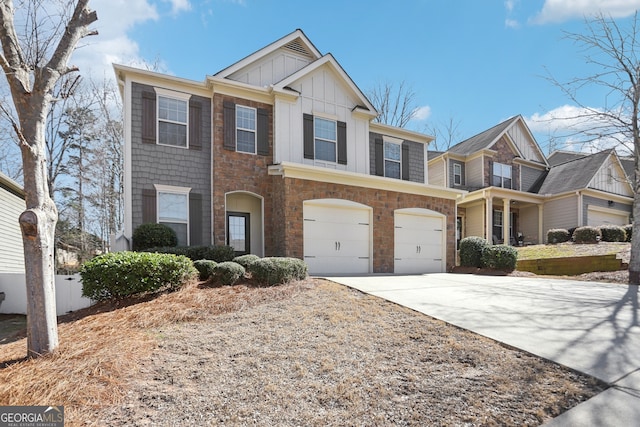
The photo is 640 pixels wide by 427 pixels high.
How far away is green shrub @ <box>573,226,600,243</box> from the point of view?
15.8 metres

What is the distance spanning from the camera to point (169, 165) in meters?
10.9

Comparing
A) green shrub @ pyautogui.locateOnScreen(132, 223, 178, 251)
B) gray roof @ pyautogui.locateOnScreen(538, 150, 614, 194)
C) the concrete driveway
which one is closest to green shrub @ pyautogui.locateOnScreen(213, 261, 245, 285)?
the concrete driveway

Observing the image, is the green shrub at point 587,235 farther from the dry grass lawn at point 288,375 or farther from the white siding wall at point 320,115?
the dry grass lawn at point 288,375

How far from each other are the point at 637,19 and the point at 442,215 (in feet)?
24.8

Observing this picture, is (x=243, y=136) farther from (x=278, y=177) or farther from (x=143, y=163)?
(x=143, y=163)

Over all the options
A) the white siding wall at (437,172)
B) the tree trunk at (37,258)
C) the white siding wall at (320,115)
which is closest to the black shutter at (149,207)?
the white siding wall at (320,115)

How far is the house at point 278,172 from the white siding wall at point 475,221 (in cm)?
720

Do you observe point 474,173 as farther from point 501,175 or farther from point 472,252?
point 472,252

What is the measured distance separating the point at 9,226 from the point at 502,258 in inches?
692

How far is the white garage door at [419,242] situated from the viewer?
12.3m

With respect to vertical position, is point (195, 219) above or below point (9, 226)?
above

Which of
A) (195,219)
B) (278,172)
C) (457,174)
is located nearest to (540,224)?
(457,174)

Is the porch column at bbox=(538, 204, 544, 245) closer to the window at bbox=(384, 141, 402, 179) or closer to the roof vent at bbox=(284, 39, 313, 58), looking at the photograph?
the window at bbox=(384, 141, 402, 179)

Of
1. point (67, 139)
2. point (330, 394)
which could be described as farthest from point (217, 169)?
point (67, 139)
